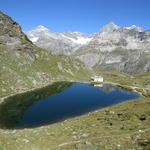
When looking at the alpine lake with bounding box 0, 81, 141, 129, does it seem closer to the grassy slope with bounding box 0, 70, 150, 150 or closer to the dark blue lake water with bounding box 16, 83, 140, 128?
the dark blue lake water with bounding box 16, 83, 140, 128

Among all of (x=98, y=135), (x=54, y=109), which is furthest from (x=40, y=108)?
(x=98, y=135)

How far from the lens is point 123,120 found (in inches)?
3248

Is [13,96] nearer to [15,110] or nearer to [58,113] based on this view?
[15,110]

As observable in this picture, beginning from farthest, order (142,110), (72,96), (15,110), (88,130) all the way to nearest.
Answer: (72,96)
(15,110)
(142,110)
(88,130)

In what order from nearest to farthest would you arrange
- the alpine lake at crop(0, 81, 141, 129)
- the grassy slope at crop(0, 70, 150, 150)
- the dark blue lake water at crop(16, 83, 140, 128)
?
the grassy slope at crop(0, 70, 150, 150) → the alpine lake at crop(0, 81, 141, 129) → the dark blue lake water at crop(16, 83, 140, 128)

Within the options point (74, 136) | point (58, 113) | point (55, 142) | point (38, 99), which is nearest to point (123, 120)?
point (74, 136)

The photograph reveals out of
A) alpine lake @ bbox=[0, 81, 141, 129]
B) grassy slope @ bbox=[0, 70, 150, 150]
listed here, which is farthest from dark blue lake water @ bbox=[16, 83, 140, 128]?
grassy slope @ bbox=[0, 70, 150, 150]

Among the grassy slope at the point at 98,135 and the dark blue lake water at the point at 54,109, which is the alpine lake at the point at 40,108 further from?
the grassy slope at the point at 98,135

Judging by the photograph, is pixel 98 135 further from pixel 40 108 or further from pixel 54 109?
pixel 40 108

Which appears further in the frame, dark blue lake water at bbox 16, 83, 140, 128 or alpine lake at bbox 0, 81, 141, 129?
dark blue lake water at bbox 16, 83, 140, 128

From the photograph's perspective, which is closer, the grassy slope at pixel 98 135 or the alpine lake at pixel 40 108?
the grassy slope at pixel 98 135

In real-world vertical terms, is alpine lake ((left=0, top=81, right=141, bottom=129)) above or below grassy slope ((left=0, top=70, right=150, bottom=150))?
above

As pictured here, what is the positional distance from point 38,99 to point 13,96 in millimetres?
14098

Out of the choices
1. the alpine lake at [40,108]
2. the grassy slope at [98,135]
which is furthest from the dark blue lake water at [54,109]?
the grassy slope at [98,135]
